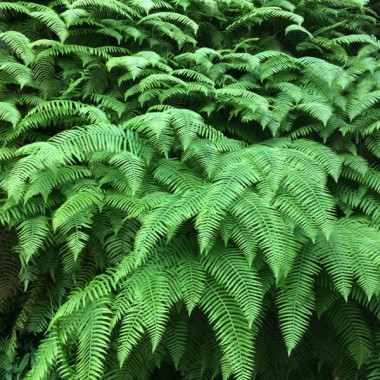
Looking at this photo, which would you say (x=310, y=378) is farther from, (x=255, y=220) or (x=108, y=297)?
(x=108, y=297)

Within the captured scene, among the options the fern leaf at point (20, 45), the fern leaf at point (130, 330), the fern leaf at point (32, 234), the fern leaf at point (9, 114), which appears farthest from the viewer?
the fern leaf at point (20, 45)

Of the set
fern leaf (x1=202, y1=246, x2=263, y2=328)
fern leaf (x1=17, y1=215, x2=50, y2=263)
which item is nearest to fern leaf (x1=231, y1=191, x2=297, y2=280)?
fern leaf (x1=202, y1=246, x2=263, y2=328)

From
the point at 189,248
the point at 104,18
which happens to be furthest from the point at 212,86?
the point at 189,248

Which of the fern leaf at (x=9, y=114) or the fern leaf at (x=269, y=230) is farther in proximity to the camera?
the fern leaf at (x=9, y=114)

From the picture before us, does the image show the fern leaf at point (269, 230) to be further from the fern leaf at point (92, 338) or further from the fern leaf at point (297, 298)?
the fern leaf at point (92, 338)

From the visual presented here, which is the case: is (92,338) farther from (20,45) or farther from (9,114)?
(20,45)

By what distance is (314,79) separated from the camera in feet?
11.7

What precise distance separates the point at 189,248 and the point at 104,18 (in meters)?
2.56

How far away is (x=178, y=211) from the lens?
7.66 feet

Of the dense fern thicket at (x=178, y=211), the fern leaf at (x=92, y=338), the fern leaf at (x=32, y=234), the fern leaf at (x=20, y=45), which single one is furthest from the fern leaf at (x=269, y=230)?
the fern leaf at (x=20, y=45)

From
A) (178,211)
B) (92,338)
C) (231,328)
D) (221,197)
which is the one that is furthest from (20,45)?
(231,328)

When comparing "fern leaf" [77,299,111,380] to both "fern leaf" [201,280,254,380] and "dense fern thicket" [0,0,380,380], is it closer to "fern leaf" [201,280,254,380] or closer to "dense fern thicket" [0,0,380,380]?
"dense fern thicket" [0,0,380,380]

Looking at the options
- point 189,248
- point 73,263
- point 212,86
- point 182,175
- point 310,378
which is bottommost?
point 310,378

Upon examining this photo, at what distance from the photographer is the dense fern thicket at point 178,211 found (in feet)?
7.34
